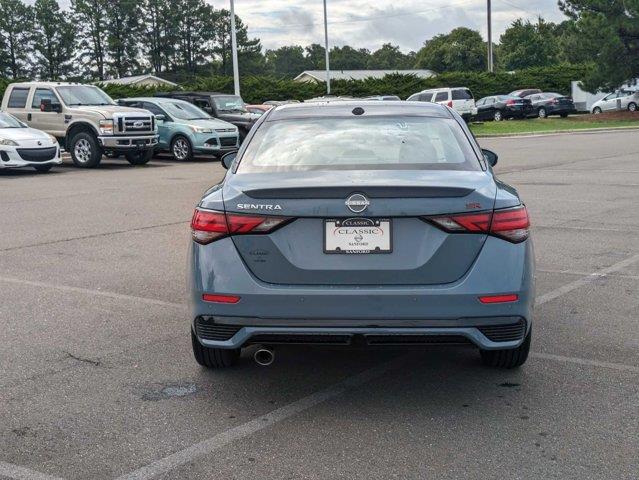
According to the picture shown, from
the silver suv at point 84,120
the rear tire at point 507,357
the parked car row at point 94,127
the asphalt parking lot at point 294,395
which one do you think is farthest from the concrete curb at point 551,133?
the rear tire at point 507,357

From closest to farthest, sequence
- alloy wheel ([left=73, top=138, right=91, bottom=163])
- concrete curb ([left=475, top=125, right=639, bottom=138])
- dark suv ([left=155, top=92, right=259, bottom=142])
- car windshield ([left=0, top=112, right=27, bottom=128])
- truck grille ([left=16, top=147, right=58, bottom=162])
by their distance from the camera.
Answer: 1. truck grille ([left=16, top=147, right=58, bottom=162])
2. car windshield ([left=0, top=112, right=27, bottom=128])
3. alloy wheel ([left=73, top=138, right=91, bottom=163])
4. dark suv ([left=155, top=92, right=259, bottom=142])
5. concrete curb ([left=475, top=125, right=639, bottom=138])

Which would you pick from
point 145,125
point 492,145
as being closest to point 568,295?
point 145,125

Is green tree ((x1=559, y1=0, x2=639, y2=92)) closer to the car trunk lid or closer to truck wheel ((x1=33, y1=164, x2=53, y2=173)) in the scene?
truck wheel ((x1=33, y1=164, x2=53, y2=173))

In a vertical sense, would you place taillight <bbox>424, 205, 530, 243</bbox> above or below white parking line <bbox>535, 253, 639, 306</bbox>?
above

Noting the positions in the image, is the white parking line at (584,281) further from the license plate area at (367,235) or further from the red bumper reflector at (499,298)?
the license plate area at (367,235)

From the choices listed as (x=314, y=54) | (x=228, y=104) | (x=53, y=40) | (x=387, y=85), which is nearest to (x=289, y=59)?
(x=314, y=54)

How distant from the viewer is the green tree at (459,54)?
120m

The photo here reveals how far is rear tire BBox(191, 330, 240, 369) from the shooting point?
5164 mm

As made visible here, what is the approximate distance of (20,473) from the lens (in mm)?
3875

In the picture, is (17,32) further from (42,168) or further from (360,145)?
(360,145)

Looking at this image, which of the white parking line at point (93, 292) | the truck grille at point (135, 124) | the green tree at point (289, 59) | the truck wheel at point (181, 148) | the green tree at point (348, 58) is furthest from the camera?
the green tree at point (289, 59)

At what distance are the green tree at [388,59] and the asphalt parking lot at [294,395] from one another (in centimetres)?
15591

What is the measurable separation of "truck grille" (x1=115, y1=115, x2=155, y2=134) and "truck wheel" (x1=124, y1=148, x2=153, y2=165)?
54 cm

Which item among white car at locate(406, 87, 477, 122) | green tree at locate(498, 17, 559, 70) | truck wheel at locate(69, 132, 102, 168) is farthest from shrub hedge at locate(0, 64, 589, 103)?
green tree at locate(498, 17, 559, 70)
